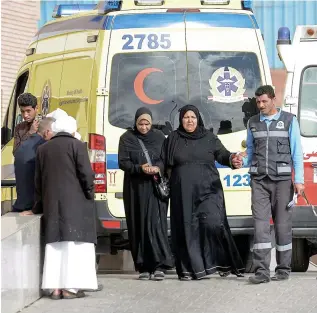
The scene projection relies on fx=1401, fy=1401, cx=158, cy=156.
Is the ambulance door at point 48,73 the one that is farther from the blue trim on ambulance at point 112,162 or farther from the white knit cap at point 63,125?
the white knit cap at point 63,125

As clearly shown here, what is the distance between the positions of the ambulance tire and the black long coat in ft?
10.5

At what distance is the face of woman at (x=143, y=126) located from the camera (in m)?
12.2

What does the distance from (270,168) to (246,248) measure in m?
2.20

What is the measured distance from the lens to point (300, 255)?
14086 mm

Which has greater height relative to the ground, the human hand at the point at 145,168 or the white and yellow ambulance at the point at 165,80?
the white and yellow ambulance at the point at 165,80

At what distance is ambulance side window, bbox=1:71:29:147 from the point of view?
49.6 ft

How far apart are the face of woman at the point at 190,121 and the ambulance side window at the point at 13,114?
11.4 ft

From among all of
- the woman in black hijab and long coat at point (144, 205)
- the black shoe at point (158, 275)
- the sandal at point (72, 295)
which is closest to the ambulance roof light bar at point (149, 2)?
the woman in black hijab and long coat at point (144, 205)

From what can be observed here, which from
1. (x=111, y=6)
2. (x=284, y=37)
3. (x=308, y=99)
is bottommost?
(x=308, y=99)

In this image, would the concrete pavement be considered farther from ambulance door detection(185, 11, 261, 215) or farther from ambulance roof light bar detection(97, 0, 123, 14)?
ambulance roof light bar detection(97, 0, 123, 14)

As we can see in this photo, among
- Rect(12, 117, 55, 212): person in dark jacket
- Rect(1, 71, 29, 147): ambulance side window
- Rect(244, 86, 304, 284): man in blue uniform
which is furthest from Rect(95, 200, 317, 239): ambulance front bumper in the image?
Rect(1, 71, 29, 147): ambulance side window

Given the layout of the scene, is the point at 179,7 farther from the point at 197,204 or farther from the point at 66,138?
the point at 66,138

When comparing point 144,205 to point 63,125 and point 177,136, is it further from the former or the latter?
point 63,125

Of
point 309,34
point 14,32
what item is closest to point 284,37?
point 309,34
